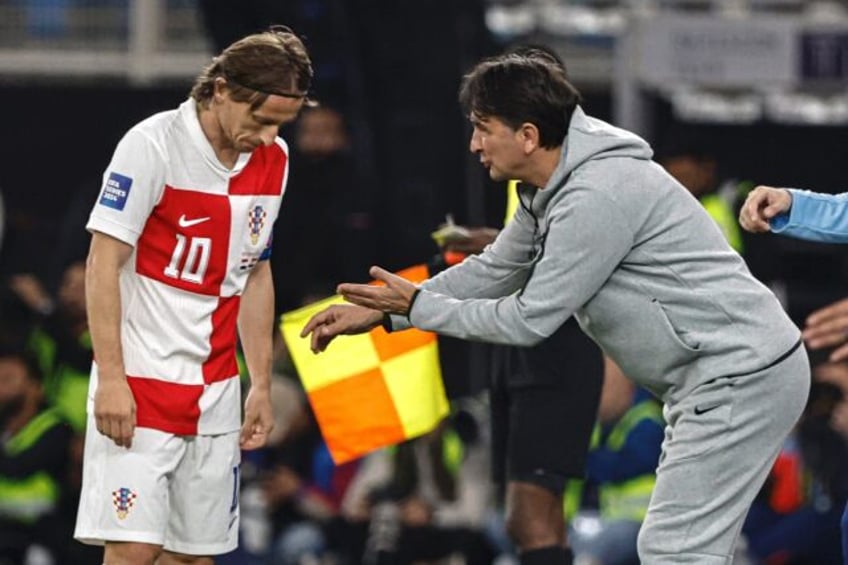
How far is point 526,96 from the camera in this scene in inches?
232

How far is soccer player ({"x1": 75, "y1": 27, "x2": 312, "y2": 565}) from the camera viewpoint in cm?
625

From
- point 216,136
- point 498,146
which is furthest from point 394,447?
point 498,146

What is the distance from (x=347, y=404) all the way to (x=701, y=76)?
6916 mm

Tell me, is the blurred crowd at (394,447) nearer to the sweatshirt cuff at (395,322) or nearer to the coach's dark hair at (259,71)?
the coach's dark hair at (259,71)

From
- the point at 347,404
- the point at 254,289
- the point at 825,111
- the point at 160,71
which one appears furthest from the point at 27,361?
the point at 825,111

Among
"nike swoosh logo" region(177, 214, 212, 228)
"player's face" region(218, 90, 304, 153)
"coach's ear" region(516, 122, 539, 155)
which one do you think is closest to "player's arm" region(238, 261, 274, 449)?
"nike swoosh logo" region(177, 214, 212, 228)

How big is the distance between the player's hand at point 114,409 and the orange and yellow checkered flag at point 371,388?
1.22m

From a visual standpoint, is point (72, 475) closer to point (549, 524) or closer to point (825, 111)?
point (549, 524)

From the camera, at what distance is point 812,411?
10.5 metres

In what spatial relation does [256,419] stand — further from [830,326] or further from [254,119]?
[830,326]

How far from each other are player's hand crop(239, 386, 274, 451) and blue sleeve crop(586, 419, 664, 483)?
123 inches

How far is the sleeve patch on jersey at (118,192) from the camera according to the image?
623 cm

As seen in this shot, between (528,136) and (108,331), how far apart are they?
124 centimetres

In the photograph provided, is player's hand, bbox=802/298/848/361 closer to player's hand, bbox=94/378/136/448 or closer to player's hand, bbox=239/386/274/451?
player's hand, bbox=239/386/274/451
